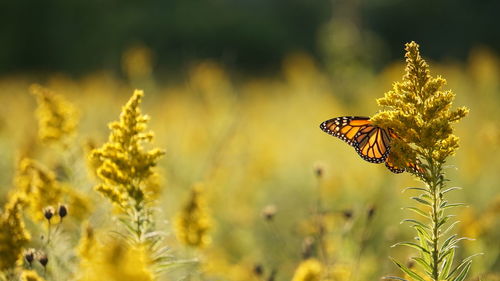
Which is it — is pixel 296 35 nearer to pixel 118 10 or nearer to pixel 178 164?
pixel 118 10

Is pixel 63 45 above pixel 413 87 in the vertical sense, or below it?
above

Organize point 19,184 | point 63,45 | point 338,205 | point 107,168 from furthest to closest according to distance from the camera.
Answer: point 63,45, point 338,205, point 19,184, point 107,168

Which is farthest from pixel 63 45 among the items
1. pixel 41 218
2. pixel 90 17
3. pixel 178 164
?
pixel 41 218

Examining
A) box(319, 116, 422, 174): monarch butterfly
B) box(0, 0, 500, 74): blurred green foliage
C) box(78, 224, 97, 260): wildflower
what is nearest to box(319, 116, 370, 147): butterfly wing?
box(319, 116, 422, 174): monarch butterfly

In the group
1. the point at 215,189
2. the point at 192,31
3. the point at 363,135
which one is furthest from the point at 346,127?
the point at 192,31

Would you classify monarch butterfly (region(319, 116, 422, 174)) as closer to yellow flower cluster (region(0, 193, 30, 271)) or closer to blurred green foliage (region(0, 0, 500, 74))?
yellow flower cluster (region(0, 193, 30, 271))

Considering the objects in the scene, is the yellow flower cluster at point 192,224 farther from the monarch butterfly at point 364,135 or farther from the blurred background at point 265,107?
the monarch butterfly at point 364,135
